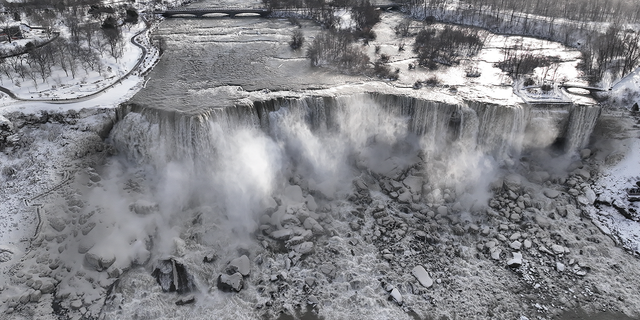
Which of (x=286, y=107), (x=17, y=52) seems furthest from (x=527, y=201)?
(x=17, y=52)

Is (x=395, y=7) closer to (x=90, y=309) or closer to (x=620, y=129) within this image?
(x=620, y=129)

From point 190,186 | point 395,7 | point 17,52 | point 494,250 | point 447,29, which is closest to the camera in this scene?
point 494,250

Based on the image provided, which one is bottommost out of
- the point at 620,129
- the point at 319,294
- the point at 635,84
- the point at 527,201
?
the point at 319,294

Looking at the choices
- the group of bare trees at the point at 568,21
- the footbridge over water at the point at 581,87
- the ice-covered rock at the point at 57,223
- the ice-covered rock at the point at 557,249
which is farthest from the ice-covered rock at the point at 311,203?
the footbridge over water at the point at 581,87

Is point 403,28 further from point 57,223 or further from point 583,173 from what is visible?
point 57,223

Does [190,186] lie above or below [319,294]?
above

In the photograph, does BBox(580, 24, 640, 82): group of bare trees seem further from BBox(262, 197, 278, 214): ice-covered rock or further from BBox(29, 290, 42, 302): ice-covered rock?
BBox(29, 290, 42, 302): ice-covered rock

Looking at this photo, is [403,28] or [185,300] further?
[403,28]

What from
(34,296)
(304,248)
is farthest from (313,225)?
(34,296)
